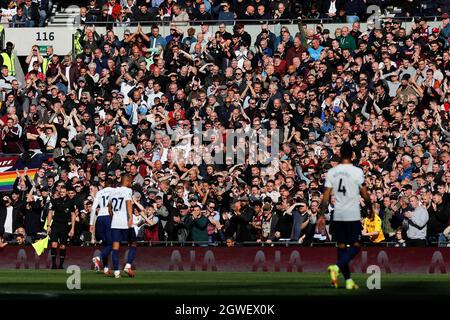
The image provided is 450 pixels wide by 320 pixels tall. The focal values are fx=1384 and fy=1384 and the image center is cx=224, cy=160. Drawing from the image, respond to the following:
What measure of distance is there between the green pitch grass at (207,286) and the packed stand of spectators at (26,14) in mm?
15101

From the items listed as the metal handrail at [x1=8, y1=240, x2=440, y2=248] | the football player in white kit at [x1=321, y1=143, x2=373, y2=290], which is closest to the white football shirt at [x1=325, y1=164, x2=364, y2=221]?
the football player in white kit at [x1=321, y1=143, x2=373, y2=290]

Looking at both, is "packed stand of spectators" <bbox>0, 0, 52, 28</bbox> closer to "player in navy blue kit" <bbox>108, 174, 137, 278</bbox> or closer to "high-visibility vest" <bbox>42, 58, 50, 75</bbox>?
"high-visibility vest" <bbox>42, 58, 50, 75</bbox>

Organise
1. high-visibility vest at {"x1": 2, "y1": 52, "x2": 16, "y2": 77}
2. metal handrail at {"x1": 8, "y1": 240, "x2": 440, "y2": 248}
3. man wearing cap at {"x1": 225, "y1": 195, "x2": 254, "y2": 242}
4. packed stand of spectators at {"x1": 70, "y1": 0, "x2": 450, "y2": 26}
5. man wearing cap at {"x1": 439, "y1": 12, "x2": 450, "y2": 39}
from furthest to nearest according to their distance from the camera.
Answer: high-visibility vest at {"x1": 2, "y1": 52, "x2": 16, "y2": 77} → packed stand of spectators at {"x1": 70, "y1": 0, "x2": 450, "y2": 26} → man wearing cap at {"x1": 439, "y1": 12, "x2": 450, "y2": 39} → man wearing cap at {"x1": 225, "y1": 195, "x2": 254, "y2": 242} → metal handrail at {"x1": 8, "y1": 240, "x2": 440, "y2": 248}

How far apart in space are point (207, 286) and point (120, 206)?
13.7ft

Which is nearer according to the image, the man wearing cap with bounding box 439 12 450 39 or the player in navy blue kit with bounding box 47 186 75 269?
the player in navy blue kit with bounding box 47 186 75 269

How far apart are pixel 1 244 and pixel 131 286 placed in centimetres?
1069

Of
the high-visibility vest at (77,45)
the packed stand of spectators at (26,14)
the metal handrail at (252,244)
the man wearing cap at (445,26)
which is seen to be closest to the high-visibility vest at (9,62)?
the packed stand of spectators at (26,14)

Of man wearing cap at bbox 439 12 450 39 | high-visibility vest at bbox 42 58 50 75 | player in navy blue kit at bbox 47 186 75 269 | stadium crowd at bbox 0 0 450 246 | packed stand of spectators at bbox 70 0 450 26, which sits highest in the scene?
packed stand of spectators at bbox 70 0 450 26

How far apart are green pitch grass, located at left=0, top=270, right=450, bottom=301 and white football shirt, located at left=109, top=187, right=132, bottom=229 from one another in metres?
1.12

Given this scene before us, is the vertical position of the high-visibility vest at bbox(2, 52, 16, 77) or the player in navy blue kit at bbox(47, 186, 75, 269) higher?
the high-visibility vest at bbox(2, 52, 16, 77)

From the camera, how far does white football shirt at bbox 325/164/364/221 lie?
2288cm

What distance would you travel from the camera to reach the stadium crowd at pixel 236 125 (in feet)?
109

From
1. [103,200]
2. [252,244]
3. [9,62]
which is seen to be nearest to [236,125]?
[252,244]

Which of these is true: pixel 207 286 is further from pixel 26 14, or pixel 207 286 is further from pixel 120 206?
pixel 26 14
